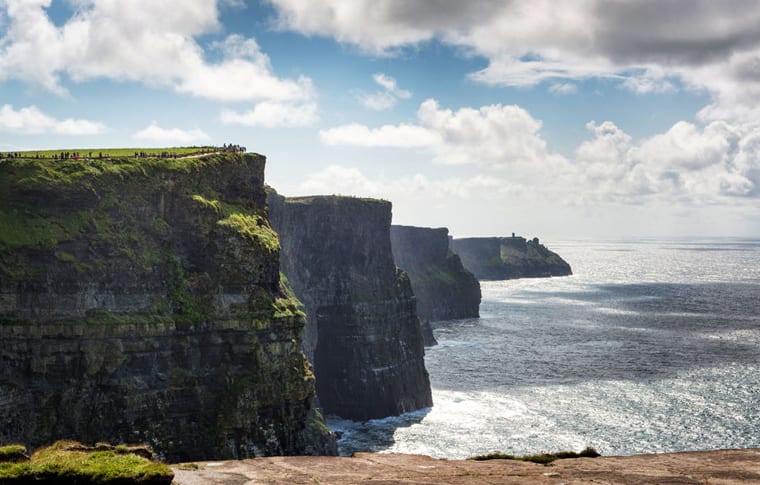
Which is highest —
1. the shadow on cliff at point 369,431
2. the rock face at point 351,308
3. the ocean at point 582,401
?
the rock face at point 351,308

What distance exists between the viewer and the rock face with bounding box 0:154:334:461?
191 feet

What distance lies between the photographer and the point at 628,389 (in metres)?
126

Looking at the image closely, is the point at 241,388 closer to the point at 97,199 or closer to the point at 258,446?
the point at 258,446

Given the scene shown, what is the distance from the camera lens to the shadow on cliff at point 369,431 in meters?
96.9

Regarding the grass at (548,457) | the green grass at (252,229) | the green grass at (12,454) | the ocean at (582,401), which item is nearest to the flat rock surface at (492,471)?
the grass at (548,457)

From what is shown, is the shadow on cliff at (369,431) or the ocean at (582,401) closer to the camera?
the ocean at (582,401)

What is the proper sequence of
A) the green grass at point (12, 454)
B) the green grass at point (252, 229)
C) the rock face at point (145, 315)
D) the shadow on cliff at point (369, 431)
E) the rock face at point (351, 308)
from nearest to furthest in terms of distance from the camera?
the green grass at point (12, 454)
the rock face at point (145, 315)
the green grass at point (252, 229)
the shadow on cliff at point (369, 431)
the rock face at point (351, 308)

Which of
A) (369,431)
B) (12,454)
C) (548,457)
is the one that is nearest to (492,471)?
(548,457)

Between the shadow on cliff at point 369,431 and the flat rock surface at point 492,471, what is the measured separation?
6516 centimetres

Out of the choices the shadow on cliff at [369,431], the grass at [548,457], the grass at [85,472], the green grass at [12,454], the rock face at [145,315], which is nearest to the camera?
the grass at [85,472]

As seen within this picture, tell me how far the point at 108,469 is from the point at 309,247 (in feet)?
336

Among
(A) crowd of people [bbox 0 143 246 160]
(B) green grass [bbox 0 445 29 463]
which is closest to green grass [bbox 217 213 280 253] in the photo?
(A) crowd of people [bbox 0 143 246 160]

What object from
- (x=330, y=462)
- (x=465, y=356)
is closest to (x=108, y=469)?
(x=330, y=462)

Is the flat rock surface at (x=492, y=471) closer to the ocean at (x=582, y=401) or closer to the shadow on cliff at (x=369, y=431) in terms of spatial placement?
the ocean at (x=582, y=401)
